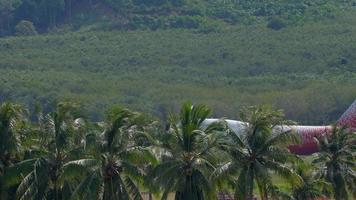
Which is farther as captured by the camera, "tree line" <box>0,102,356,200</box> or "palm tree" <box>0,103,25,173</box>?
"palm tree" <box>0,103,25,173</box>

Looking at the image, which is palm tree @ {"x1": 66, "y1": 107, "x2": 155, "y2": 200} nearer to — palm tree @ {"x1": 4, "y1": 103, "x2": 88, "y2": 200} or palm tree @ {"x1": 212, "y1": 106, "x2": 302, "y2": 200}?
palm tree @ {"x1": 4, "y1": 103, "x2": 88, "y2": 200}

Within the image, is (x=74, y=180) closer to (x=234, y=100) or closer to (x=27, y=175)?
(x=27, y=175)

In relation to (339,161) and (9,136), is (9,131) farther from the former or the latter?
(339,161)

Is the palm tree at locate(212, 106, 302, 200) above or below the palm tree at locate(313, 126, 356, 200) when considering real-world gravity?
above

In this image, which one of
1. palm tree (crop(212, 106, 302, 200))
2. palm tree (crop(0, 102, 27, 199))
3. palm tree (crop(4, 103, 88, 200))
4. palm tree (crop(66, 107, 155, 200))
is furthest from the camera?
palm tree (crop(0, 102, 27, 199))

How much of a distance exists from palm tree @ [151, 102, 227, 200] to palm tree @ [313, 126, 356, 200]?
11.7m

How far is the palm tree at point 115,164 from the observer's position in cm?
5838

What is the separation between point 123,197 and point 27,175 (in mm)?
4542

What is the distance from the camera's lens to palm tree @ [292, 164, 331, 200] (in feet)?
224

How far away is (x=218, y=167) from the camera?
194ft

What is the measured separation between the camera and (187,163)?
59.2 m

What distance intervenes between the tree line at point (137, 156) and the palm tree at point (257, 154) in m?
0.04

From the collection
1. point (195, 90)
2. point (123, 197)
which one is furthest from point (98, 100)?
point (123, 197)

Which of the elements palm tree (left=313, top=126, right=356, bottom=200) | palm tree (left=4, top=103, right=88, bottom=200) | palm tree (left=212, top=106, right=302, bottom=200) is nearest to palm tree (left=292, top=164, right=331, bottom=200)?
palm tree (left=313, top=126, right=356, bottom=200)
